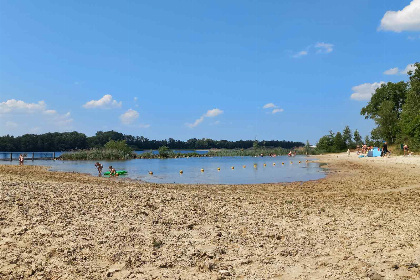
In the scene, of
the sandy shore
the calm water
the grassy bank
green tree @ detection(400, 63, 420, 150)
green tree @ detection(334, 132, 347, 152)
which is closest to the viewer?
the sandy shore

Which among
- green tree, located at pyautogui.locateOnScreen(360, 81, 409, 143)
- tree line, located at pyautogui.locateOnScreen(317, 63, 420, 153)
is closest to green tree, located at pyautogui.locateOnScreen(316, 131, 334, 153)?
tree line, located at pyautogui.locateOnScreen(317, 63, 420, 153)

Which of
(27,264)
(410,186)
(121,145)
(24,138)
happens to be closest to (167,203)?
(27,264)

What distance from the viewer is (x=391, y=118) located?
6356 centimetres

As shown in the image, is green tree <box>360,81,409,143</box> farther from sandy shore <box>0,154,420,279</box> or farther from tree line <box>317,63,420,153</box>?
sandy shore <box>0,154,420,279</box>

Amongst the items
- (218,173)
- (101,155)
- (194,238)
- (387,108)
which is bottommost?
(218,173)

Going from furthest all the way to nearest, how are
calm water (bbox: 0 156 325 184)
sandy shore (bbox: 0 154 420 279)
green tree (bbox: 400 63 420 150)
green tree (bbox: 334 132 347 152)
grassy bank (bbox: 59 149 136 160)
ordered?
green tree (bbox: 334 132 347 152) → grassy bank (bbox: 59 149 136 160) → green tree (bbox: 400 63 420 150) → calm water (bbox: 0 156 325 184) → sandy shore (bbox: 0 154 420 279)

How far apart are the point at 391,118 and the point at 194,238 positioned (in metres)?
67.8

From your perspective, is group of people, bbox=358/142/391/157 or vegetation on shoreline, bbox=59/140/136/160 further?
vegetation on shoreline, bbox=59/140/136/160

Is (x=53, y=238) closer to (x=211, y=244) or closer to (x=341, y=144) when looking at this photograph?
(x=211, y=244)

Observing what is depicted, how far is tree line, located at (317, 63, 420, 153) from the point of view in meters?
47.7

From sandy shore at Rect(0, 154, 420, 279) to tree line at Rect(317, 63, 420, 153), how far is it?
42.8 meters

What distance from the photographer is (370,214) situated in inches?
354

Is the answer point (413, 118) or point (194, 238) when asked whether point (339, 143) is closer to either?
point (413, 118)

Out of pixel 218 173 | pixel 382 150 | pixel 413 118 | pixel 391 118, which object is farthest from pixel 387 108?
pixel 218 173
